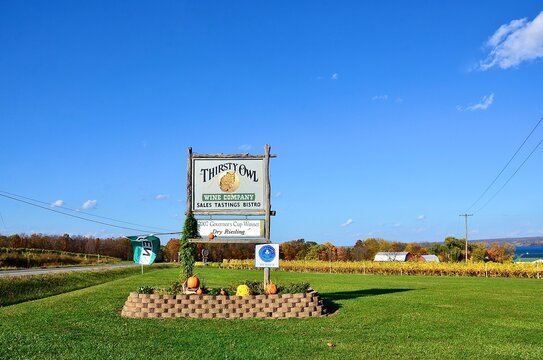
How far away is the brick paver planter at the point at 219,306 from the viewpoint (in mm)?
12844

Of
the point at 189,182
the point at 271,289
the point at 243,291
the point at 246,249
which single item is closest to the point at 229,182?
the point at 189,182

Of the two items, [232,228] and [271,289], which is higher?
[232,228]

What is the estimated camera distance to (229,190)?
15.8 metres

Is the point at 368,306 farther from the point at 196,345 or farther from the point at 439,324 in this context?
the point at 196,345

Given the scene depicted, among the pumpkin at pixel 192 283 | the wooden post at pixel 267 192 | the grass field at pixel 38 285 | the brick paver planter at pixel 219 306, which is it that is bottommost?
the grass field at pixel 38 285

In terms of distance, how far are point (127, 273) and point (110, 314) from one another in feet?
96.1

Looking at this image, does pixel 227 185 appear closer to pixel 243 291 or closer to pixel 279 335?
pixel 243 291

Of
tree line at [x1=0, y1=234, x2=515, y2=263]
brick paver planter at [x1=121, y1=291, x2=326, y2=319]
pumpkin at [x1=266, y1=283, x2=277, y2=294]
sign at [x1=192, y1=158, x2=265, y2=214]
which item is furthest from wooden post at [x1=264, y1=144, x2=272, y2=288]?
tree line at [x1=0, y1=234, x2=515, y2=263]

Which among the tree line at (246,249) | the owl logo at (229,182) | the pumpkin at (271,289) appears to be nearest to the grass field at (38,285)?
the owl logo at (229,182)

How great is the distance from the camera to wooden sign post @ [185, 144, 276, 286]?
15523mm

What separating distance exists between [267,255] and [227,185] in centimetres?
250

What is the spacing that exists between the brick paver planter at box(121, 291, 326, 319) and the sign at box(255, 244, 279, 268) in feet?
5.90

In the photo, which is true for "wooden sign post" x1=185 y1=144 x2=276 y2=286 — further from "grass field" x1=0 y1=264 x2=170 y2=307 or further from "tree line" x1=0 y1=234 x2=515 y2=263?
"tree line" x1=0 y1=234 x2=515 y2=263

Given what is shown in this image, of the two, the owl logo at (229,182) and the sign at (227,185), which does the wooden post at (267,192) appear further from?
the owl logo at (229,182)
